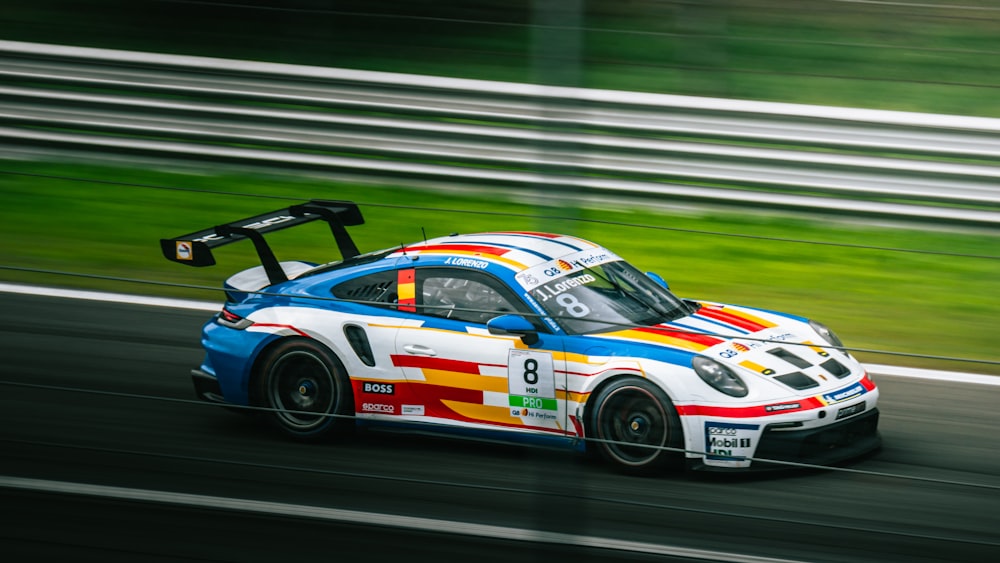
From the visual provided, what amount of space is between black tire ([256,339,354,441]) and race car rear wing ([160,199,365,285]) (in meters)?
0.75

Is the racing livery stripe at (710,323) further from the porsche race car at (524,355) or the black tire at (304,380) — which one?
the black tire at (304,380)

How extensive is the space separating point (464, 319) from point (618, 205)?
56.7 inches

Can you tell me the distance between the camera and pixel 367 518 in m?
2.50

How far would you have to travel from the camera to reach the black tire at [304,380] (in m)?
3.19

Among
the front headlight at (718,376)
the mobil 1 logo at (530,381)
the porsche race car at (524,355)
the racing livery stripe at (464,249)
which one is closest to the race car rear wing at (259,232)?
the porsche race car at (524,355)

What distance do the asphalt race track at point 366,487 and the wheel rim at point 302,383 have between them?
46cm

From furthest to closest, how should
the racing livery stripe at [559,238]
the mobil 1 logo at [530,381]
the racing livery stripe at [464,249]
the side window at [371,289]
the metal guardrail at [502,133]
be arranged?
the side window at [371,289]
the racing livery stripe at [464,249]
the mobil 1 logo at [530,381]
the racing livery stripe at [559,238]
the metal guardrail at [502,133]

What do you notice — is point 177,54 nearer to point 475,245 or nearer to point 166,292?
point 166,292

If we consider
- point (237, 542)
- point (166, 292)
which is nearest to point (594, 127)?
point (166, 292)

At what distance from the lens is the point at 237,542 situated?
2574 mm

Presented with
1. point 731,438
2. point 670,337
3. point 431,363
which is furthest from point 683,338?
point 431,363

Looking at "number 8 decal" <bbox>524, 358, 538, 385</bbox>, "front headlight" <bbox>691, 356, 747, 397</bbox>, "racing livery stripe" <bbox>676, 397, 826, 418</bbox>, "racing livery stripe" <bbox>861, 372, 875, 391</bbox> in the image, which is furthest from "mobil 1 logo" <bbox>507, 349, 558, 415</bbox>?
"racing livery stripe" <bbox>861, 372, 875, 391</bbox>

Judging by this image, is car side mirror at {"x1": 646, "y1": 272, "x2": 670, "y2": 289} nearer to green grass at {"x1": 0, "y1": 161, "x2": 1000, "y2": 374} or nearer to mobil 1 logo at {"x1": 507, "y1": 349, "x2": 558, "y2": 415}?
green grass at {"x1": 0, "y1": 161, "x2": 1000, "y2": 374}

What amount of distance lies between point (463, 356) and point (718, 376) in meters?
0.83
